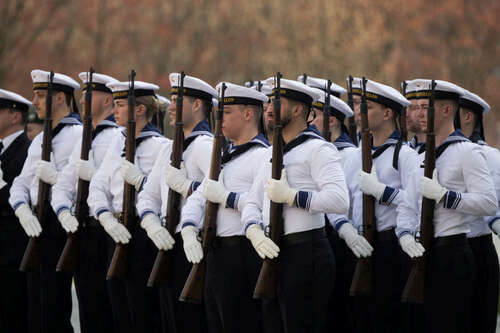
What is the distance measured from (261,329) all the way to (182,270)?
0.78 metres

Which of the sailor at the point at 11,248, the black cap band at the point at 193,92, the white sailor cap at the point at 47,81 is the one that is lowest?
the sailor at the point at 11,248

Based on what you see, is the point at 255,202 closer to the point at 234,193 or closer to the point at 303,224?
the point at 234,193

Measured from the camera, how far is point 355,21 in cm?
1728

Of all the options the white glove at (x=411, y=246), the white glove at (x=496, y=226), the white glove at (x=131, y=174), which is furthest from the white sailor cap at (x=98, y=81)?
the white glove at (x=496, y=226)

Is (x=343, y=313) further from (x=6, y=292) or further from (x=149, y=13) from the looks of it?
(x=149, y=13)

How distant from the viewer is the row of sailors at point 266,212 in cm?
558

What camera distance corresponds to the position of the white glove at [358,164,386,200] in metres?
6.36

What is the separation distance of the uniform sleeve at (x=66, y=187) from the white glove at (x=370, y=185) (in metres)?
2.56

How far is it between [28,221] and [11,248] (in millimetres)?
547

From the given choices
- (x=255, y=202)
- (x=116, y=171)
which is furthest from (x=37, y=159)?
(x=255, y=202)

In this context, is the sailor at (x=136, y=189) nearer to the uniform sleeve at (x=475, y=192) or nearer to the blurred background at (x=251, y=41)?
the uniform sleeve at (x=475, y=192)

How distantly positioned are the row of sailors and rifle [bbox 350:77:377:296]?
0.07m

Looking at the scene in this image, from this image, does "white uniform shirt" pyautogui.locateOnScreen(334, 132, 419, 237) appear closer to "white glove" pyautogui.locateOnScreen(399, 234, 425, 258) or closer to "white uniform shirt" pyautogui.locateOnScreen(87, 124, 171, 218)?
"white glove" pyautogui.locateOnScreen(399, 234, 425, 258)

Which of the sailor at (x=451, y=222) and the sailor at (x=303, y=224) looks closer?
the sailor at (x=303, y=224)
